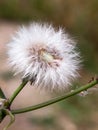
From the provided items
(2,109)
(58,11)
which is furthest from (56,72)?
(58,11)

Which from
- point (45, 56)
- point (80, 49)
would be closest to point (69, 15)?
point (80, 49)

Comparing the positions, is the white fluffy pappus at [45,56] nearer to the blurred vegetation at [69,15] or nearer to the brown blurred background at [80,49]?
the brown blurred background at [80,49]

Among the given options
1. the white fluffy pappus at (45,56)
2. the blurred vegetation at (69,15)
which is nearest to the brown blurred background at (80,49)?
the blurred vegetation at (69,15)

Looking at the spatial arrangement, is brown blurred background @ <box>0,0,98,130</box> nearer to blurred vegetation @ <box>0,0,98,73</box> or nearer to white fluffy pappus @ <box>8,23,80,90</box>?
blurred vegetation @ <box>0,0,98,73</box>

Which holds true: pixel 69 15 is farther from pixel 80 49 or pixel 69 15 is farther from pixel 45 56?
pixel 45 56

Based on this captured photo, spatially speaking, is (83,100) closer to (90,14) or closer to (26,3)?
(90,14)
